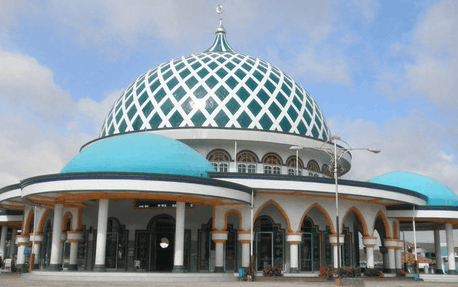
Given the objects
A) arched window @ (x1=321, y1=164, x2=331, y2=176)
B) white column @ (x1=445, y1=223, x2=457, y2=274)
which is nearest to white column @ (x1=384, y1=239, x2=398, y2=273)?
white column @ (x1=445, y1=223, x2=457, y2=274)

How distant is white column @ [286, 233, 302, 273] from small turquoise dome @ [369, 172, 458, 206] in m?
10.1

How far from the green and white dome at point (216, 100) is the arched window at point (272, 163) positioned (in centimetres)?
179

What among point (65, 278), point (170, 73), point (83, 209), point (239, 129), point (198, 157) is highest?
point (170, 73)

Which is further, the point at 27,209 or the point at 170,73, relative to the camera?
the point at 170,73

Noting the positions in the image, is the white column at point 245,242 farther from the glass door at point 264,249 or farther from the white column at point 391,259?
the white column at point 391,259

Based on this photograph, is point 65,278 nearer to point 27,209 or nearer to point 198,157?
point 198,157

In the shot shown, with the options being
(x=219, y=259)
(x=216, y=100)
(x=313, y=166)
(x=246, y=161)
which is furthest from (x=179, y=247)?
(x=313, y=166)

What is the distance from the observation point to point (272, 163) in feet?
106

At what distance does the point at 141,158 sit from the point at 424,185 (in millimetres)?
20054

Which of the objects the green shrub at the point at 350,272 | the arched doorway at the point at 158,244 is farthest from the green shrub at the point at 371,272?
the arched doorway at the point at 158,244

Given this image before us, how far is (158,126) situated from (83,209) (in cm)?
692

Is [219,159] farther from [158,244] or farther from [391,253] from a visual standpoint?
[391,253]

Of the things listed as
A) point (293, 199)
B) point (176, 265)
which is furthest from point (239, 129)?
point (176, 265)

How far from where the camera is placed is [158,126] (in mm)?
32469
